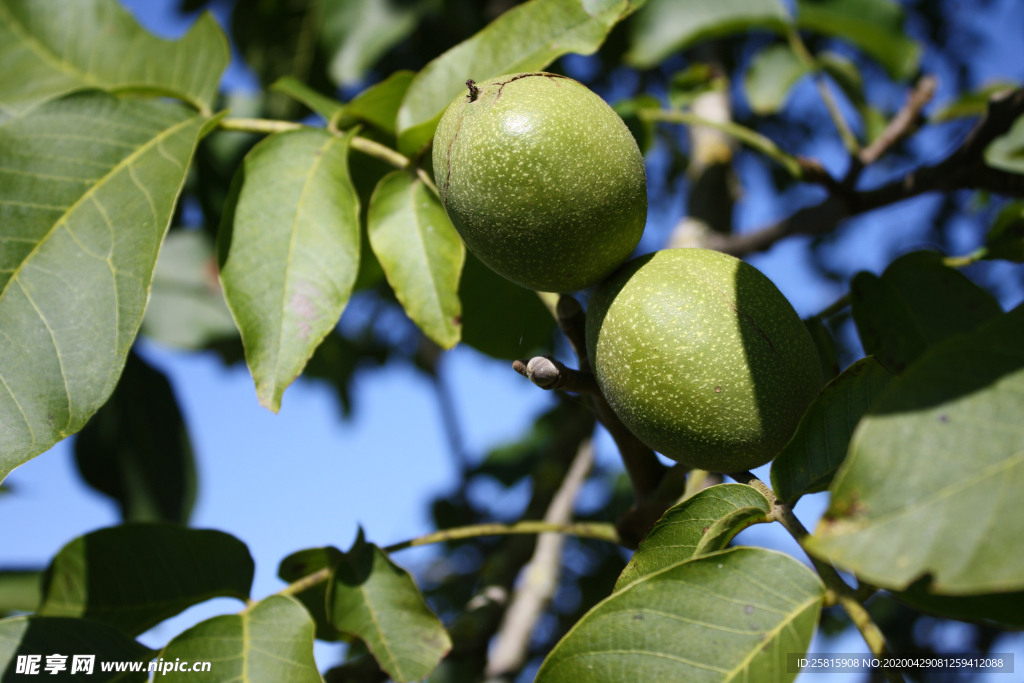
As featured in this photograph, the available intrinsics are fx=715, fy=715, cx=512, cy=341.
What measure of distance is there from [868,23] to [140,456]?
2403 millimetres

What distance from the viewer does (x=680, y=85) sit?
2117 millimetres

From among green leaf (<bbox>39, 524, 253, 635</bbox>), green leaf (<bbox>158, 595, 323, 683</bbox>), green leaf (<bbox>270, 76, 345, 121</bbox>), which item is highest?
green leaf (<bbox>270, 76, 345, 121</bbox>)

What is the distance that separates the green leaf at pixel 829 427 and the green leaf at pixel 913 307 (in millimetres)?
461

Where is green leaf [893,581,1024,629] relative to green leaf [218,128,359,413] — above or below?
below

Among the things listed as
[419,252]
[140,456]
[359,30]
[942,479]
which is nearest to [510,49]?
[419,252]

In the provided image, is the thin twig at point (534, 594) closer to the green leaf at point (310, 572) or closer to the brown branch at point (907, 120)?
the green leaf at point (310, 572)

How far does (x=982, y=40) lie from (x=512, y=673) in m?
3.62

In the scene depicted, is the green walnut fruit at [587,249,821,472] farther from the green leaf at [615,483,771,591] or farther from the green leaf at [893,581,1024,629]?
the green leaf at [893,581,1024,629]

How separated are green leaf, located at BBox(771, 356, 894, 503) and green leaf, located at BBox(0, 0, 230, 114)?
4.46ft

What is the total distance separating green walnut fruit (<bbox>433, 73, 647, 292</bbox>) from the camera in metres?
0.86

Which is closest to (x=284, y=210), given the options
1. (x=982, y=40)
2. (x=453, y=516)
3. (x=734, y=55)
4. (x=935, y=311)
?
(x=935, y=311)

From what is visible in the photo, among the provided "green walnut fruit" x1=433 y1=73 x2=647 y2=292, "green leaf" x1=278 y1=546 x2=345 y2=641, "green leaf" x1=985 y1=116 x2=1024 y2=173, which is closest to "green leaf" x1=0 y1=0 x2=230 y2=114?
"green walnut fruit" x1=433 y1=73 x2=647 y2=292

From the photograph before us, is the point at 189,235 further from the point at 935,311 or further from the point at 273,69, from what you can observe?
the point at 935,311

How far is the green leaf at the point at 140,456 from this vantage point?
6.44ft
